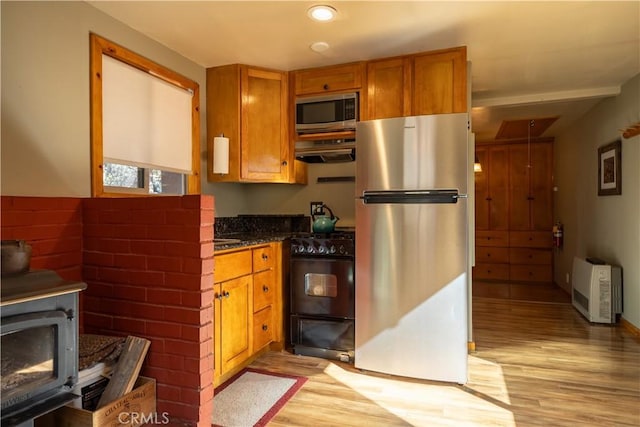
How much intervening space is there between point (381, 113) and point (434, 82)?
440mm

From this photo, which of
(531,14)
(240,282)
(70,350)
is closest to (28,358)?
(70,350)

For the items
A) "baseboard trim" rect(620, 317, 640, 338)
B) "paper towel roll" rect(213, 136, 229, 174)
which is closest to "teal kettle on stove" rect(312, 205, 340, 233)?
"paper towel roll" rect(213, 136, 229, 174)

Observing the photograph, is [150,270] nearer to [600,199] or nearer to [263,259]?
[263,259]

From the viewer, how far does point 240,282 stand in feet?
8.03

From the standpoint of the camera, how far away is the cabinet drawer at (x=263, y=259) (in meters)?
2.62

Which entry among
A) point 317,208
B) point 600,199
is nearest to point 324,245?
point 317,208

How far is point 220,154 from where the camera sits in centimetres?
292

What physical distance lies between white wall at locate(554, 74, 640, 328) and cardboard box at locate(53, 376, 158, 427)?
3.96m

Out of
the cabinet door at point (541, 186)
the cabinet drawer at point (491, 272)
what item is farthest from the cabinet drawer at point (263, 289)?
the cabinet door at point (541, 186)

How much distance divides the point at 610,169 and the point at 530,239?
7.25 ft

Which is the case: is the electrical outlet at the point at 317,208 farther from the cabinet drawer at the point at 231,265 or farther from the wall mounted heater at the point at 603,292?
the wall mounted heater at the point at 603,292

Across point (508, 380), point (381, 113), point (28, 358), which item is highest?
point (381, 113)

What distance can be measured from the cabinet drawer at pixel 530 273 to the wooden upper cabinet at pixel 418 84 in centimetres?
412

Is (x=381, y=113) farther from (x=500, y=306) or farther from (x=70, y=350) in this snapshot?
(x=500, y=306)
